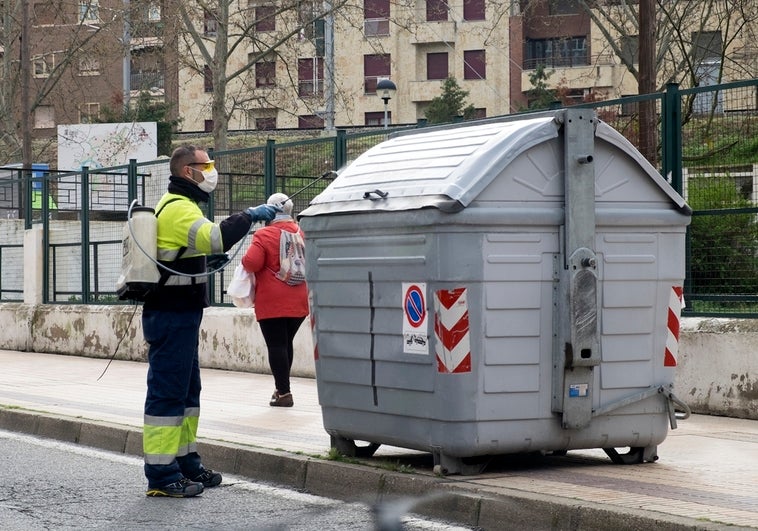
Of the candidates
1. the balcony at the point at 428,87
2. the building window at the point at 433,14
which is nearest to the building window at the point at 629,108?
the building window at the point at 433,14

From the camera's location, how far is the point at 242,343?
16594mm

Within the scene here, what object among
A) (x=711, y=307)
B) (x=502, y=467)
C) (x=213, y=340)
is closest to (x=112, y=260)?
(x=213, y=340)

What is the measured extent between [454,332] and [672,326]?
59.4 inches

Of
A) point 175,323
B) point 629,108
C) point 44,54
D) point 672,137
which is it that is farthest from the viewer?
point 44,54

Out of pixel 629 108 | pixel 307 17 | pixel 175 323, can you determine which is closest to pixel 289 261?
pixel 629 108

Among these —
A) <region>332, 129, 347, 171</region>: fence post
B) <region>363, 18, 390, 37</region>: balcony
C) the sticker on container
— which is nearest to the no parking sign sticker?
the sticker on container

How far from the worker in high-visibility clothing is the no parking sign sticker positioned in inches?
42.2

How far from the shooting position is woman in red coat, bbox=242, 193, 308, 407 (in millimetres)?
12156

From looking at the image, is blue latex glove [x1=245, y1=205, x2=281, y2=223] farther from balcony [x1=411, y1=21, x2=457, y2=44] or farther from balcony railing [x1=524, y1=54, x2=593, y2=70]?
balcony [x1=411, y1=21, x2=457, y2=44]

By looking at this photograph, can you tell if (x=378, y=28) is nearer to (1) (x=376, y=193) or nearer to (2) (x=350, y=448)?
(2) (x=350, y=448)

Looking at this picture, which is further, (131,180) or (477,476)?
(131,180)

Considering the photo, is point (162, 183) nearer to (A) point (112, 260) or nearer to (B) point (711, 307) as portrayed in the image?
(A) point (112, 260)

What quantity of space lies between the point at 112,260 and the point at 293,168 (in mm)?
5179

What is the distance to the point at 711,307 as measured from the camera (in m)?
11.4
